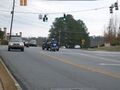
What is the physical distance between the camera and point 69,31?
529ft

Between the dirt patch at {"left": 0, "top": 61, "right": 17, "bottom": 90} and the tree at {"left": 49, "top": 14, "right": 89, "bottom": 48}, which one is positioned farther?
the tree at {"left": 49, "top": 14, "right": 89, "bottom": 48}

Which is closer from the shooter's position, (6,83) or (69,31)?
(6,83)

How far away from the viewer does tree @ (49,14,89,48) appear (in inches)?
6211

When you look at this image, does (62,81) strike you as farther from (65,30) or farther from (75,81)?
(65,30)

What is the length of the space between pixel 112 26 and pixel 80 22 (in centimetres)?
5292

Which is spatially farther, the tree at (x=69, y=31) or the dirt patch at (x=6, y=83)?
the tree at (x=69, y=31)

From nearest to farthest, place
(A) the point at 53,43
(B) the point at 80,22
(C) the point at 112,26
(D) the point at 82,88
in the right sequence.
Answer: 1. (D) the point at 82,88
2. (A) the point at 53,43
3. (C) the point at 112,26
4. (B) the point at 80,22

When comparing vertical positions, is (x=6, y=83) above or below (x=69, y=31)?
below

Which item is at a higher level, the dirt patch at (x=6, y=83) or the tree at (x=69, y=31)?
the tree at (x=69, y=31)

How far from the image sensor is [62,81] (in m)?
18.6

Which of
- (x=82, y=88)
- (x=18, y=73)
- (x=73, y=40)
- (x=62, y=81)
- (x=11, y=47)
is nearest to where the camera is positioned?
(x=82, y=88)

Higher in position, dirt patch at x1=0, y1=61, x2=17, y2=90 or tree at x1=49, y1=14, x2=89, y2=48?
tree at x1=49, y1=14, x2=89, y2=48

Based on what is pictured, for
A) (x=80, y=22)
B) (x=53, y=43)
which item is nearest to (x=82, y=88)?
(x=53, y=43)

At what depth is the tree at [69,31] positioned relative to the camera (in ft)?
518
